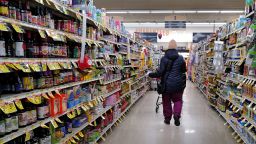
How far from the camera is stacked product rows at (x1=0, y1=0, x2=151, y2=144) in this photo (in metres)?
2.30

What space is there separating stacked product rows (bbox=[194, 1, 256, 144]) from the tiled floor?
0.31m

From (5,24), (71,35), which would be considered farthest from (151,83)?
(5,24)

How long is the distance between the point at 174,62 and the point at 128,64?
1915mm

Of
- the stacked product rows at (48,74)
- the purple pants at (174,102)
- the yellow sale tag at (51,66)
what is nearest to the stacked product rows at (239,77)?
the purple pants at (174,102)

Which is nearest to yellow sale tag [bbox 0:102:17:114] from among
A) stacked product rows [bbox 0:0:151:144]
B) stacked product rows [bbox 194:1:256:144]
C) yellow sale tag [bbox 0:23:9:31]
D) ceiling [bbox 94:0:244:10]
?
stacked product rows [bbox 0:0:151:144]

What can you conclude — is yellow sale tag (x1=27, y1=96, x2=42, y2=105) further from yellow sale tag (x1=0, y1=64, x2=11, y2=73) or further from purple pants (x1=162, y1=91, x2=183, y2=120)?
purple pants (x1=162, y1=91, x2=183, y2=120)

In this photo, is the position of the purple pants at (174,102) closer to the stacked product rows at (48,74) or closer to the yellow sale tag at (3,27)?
the stacked product rows at (48,74)

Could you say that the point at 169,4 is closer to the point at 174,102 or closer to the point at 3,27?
the point at 174,102

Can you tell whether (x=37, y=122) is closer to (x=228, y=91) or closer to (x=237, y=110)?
(x=237, y=110)

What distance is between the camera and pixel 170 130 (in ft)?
18.5

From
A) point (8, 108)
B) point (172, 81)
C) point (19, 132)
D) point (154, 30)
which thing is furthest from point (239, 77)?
point (154, 30)

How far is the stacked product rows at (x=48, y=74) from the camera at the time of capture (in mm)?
2299

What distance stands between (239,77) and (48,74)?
3.45 metres

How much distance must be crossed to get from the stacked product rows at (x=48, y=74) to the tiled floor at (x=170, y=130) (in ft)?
2.13
